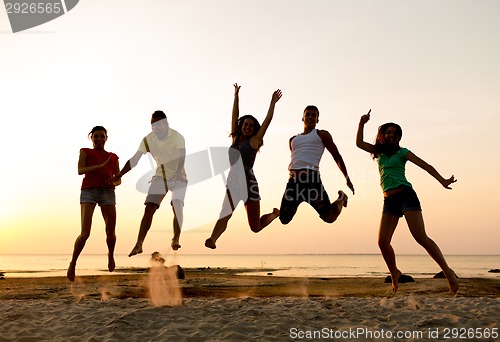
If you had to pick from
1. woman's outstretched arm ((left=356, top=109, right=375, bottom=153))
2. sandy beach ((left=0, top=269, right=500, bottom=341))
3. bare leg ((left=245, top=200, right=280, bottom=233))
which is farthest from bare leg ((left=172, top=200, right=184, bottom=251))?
woman's outstretched arm ((left=356, top=109, right=375, bottom=153))

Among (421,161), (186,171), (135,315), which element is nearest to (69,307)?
(135,315)

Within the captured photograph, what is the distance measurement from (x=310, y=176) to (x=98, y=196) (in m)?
3.86

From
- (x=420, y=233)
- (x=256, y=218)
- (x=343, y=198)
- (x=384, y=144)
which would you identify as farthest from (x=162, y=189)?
(x=420, y=233)

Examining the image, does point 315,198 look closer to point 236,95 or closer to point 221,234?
point 221,234

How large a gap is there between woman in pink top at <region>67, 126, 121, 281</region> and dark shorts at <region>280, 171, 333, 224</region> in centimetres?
314

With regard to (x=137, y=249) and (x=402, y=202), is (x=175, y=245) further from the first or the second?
(x=402, y=202)

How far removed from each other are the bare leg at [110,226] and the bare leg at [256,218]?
2.81 meters

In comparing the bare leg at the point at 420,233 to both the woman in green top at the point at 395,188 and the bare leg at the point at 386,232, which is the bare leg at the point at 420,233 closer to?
the woman in green top at the point at 395,188

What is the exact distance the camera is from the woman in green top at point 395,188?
7902 mm

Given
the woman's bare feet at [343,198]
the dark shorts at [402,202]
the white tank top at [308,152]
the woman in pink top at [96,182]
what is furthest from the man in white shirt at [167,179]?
the dark shorts at [402,202]

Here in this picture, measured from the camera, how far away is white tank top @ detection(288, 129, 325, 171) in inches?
300

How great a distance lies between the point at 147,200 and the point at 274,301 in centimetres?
332

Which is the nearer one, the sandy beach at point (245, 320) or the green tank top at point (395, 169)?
the sandy beach at point (245, 320)

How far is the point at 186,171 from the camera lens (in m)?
8.25
